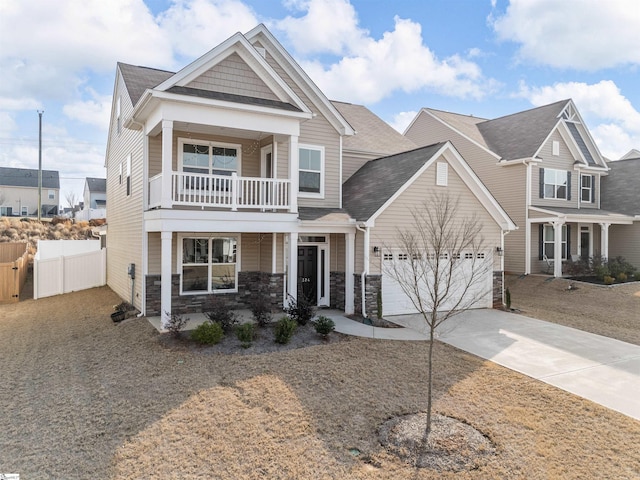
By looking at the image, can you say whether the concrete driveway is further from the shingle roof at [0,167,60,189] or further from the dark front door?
the shingle roof at [0,167,60,189]

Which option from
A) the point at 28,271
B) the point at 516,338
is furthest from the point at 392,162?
the point at 28,271

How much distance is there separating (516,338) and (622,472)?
6.00m

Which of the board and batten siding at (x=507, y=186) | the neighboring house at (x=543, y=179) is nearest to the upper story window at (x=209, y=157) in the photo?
the board and batten siding at (x=507, y=186)

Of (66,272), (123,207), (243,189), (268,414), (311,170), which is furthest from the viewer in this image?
(66,272)

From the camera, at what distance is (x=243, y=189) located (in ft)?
43.9

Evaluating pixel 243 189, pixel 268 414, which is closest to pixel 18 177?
pixel 243 189

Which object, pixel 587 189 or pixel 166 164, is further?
pixel 587 189

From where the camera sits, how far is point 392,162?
Answer: 595 inches

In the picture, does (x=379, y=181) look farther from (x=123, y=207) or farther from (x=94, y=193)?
(x=94, y=193)

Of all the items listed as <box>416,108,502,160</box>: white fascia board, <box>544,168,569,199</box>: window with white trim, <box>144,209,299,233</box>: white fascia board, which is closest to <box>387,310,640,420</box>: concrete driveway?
<box>144,209,299,233</box>: white fascia board

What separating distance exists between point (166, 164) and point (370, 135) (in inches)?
409

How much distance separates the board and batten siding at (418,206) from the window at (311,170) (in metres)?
2.63

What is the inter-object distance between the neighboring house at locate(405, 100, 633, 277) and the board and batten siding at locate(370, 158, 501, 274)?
649 cm

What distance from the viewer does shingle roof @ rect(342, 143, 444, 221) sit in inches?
517
